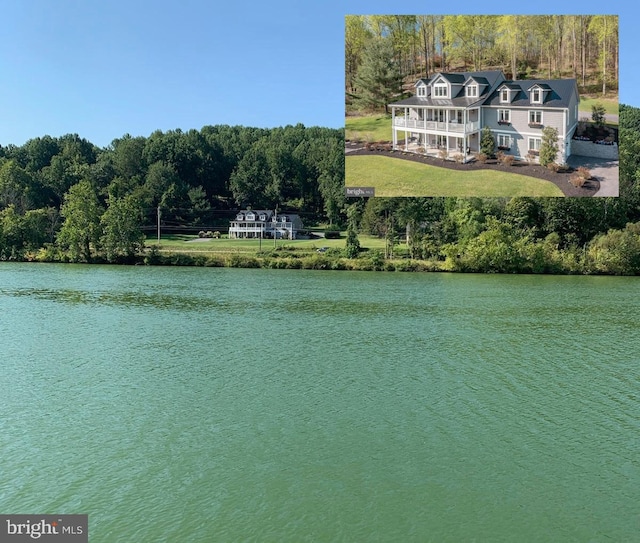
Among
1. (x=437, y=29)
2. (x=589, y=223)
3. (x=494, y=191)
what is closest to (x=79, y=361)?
(x=494, y=191)

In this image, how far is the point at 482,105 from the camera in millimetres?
33438

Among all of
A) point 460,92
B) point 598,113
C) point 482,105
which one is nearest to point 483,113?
point 482,105

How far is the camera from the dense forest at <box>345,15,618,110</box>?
33656 millimetres

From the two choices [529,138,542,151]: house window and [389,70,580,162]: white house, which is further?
[389,70,580,162]: white house

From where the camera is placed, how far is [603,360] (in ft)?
48.7

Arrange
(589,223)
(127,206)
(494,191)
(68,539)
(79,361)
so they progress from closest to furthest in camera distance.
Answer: (68,539)
(79,361)
(494,191)
(589,223)
(127,206)

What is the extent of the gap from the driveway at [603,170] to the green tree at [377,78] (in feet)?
30.2

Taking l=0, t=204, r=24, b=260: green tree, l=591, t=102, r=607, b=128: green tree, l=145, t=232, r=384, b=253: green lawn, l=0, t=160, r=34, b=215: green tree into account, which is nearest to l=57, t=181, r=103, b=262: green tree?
l=0, t=204, r=24, b=260: green tree

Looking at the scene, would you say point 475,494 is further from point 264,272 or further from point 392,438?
point 264,272

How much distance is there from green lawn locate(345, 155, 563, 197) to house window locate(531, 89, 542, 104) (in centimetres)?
370

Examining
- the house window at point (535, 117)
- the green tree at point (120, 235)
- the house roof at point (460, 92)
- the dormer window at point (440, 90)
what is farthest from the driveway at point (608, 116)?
the green tree at point (120, 235)

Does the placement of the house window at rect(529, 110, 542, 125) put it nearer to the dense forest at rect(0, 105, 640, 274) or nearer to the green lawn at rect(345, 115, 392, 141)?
the green lawn at rect(345, 115, 392, 141)

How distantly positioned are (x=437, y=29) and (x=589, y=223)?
633 inches

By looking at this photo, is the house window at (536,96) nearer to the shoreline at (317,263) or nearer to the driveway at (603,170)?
the driveway at (603,170)
